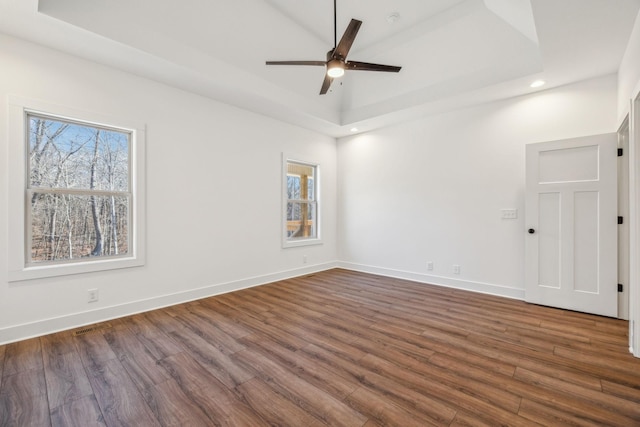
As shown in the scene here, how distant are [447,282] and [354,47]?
403cm

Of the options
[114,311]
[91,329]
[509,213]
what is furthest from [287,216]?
[509,213]

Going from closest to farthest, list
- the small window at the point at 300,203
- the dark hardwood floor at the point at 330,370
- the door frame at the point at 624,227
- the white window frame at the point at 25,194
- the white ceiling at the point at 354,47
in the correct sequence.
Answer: the dark hardwood floor at the point at 330,370 < the white ceiling at the point at 354,47 < the white window frame at the point at 25,194 < the door frame at the point at 624,227 < the small window at the point at 300,203

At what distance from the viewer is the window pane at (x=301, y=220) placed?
529 cm

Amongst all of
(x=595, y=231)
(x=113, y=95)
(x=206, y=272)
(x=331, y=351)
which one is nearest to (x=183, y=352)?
(x=331, y=351)

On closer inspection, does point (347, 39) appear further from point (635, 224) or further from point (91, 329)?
point (91, 329)

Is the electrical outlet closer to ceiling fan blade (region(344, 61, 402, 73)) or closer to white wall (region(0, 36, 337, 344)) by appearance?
ceiling fan blade (region(344, 61, 402, 73))

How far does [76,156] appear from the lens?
2963mm

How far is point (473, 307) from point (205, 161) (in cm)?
419

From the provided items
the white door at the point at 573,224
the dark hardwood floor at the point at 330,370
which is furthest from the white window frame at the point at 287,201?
the white door at the point at 573,224

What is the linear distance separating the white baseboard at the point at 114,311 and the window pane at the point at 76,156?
1394 millimetres

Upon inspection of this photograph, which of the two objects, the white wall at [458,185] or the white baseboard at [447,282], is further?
the white baseboard at [447,282]

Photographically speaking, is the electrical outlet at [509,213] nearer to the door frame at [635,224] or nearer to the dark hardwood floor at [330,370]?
the dark hardwood floor at [330,370]

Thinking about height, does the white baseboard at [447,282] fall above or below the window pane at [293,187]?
below

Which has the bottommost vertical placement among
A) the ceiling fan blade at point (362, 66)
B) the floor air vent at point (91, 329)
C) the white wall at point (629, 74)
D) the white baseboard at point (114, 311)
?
the floor air vent at point (91, 329)
